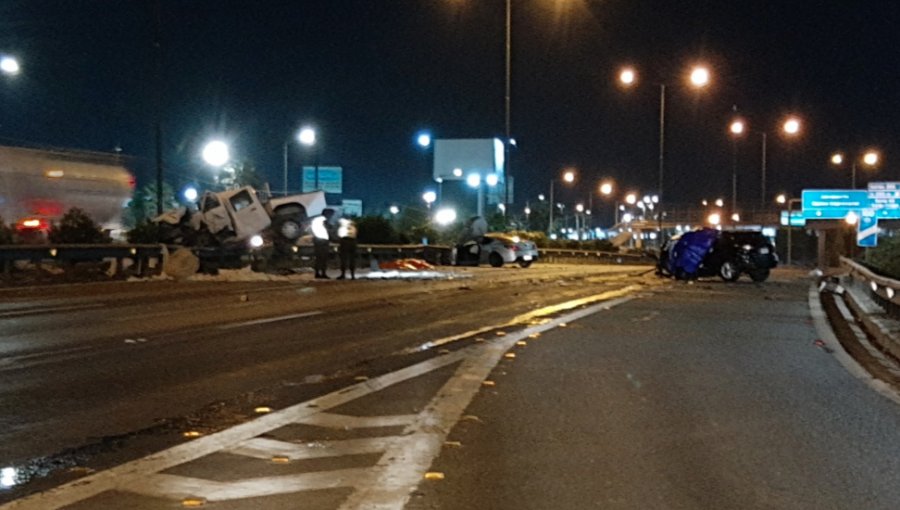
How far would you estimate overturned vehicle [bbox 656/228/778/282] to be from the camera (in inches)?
1313

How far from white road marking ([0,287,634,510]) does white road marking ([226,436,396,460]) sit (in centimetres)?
9

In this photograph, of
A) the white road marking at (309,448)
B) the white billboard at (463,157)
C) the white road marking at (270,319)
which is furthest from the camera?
the white billboard at (463,157)

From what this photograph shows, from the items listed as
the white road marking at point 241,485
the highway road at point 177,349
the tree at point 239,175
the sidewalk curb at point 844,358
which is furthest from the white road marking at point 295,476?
the tree at point 239,175

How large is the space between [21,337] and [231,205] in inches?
769

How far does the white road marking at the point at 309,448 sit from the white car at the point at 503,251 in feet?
121

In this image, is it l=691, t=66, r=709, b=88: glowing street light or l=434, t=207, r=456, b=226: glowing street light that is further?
l=434, t=207, r=456, b=226: glowing street light

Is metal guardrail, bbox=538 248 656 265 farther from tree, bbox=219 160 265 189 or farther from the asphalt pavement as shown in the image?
the asphalt pavement

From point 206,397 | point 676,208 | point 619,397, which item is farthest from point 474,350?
point 676,208

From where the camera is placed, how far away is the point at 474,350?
13.8 m

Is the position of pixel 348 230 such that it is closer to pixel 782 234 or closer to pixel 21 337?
pixel 21 337

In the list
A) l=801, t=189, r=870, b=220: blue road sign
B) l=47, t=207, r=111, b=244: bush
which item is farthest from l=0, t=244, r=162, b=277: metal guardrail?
l=801, t=189, r=870, b=220: blue road sign

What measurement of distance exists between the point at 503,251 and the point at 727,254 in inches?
524

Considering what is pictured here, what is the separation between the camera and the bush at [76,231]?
29359mm

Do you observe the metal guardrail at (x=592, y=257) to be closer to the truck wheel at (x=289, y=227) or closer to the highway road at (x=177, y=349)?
the truck wheel at (x=289, y=227)
